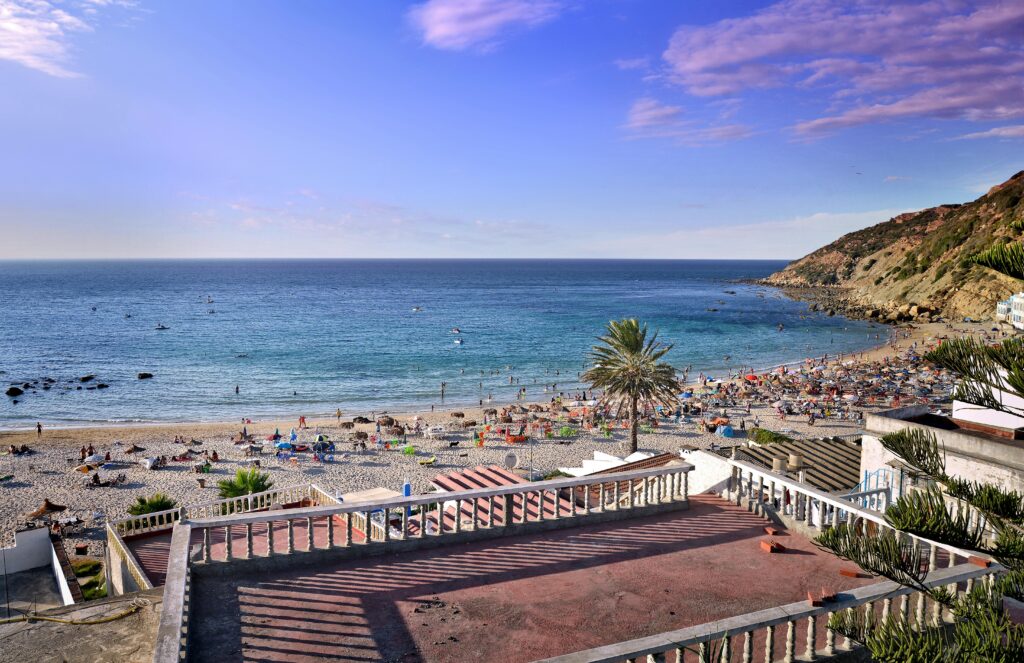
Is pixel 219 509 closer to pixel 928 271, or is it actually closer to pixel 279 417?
pixel 279 417

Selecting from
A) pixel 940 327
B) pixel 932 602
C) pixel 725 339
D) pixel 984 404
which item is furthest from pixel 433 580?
pixel 940 327

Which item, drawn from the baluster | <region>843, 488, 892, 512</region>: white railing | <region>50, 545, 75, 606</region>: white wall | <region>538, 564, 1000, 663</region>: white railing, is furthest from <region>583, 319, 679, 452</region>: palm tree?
the baluster

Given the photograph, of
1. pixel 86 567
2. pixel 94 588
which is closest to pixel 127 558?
pixel 94 588

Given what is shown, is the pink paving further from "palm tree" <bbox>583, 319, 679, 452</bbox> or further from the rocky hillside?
the rocky hillside

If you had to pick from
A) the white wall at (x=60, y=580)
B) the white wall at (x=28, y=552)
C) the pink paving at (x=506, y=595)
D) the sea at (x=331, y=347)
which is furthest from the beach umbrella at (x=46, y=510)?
the pink paving at (x=506, y=595)

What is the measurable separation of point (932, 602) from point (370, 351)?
67.8 meters

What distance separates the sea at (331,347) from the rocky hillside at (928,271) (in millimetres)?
9490

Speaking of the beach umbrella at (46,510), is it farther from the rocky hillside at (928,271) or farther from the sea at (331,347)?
the rocky hillside at (928,271)

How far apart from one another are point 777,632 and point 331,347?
71.2 metres

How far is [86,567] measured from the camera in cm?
1916

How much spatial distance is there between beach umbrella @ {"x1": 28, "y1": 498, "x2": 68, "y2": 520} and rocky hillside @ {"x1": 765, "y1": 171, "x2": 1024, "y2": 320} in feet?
199

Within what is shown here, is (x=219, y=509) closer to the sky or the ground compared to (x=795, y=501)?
closer to the ground

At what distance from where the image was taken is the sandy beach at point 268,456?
90.0 ft

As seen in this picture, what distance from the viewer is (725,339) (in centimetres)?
8225
